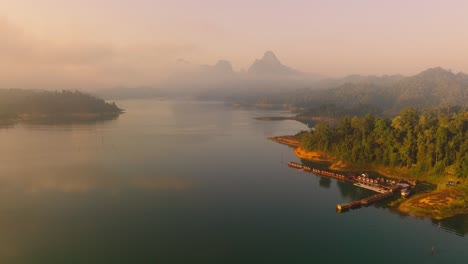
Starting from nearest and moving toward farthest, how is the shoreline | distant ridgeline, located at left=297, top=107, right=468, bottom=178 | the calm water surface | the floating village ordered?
1. the calm water surface
2. the shoreline
3. the floating village
4. distant ridgeline, located at left=297, top=107, right=468, bottom=178

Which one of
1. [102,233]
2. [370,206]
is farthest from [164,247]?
[370,206]

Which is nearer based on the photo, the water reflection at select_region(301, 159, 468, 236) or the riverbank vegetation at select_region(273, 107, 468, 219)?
the water reflection at select_region(301, 159, 468, 236)

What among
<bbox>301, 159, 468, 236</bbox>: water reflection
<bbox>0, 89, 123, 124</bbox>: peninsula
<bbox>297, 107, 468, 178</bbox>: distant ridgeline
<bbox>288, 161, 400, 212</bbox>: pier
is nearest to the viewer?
<bbox>301, 159, 468, 236</bbox>: water reflection

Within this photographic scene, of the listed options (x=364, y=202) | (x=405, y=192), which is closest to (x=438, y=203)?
(x=405, y=192)

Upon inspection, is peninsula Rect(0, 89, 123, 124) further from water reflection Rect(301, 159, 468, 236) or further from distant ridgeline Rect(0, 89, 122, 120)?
water reflection Rect(301, 159, 468, 236)

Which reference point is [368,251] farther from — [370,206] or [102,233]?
[102,233]

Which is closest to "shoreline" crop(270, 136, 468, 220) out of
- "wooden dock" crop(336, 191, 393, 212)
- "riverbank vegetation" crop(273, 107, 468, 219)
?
"riverbank vegetation" crop(273, 107, 468, 219)

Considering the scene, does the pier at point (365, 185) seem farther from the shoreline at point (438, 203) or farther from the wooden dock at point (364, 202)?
the shoreline at point (438, 203)
